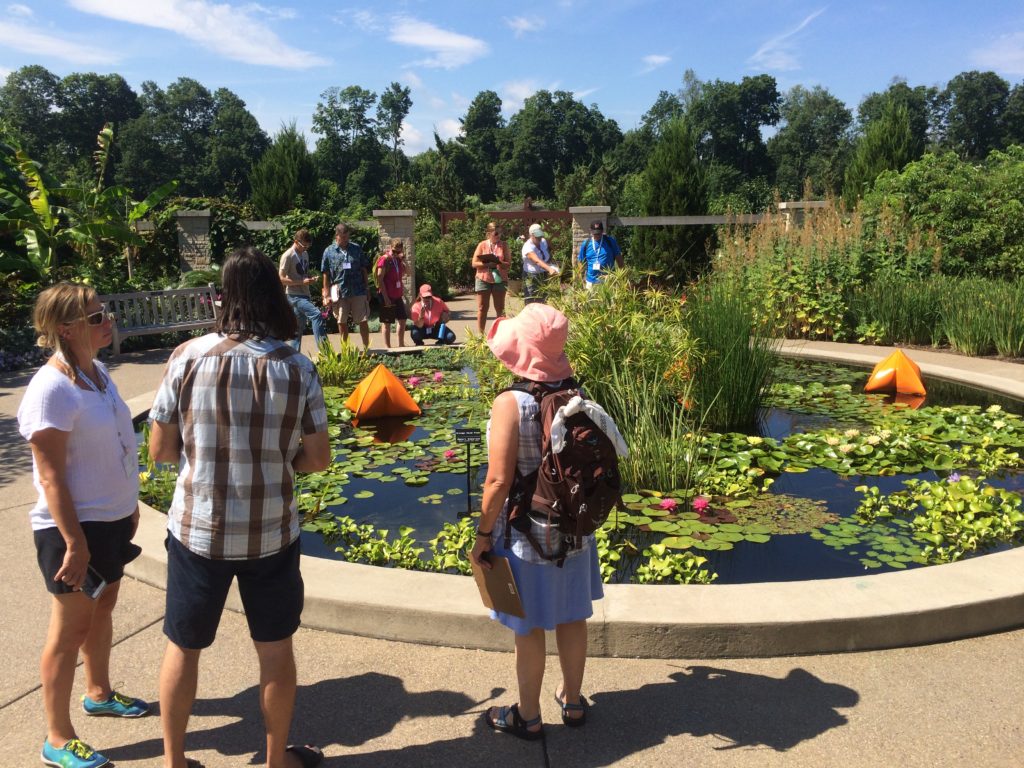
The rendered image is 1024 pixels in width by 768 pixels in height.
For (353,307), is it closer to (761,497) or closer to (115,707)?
(761,497)

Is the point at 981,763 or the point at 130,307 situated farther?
the point at 130,307

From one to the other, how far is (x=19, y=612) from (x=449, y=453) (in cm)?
291

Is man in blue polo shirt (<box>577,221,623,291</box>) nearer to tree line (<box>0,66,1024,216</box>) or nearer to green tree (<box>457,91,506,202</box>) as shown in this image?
tree line (<box>0,66,1024,216</box>)

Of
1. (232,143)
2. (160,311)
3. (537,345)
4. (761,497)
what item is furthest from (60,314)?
(232,143)

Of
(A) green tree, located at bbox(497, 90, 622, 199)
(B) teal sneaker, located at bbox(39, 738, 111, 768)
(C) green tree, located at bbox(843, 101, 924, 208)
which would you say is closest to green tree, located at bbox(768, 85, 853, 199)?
(A) green tree, located at bbox(497, 90, 622, 199)

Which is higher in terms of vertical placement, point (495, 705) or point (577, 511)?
point (577, 511)

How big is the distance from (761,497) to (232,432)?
368 centimetres

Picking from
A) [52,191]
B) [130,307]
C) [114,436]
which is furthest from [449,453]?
[52,191]

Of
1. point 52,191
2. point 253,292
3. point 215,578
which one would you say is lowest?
point 215,578

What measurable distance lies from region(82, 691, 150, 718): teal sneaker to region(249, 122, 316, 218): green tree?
1870 cm

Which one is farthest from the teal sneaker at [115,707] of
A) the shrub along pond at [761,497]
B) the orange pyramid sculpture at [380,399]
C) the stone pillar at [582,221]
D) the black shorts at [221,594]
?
the stone pillar at [582,221]

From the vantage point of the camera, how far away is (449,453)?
595 centimetres

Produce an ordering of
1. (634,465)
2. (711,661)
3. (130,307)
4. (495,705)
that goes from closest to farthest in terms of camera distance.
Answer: (495,705) < (711,661) < (634,465) < (130,307)

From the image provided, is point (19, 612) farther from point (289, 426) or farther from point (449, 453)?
point (449, 453)
